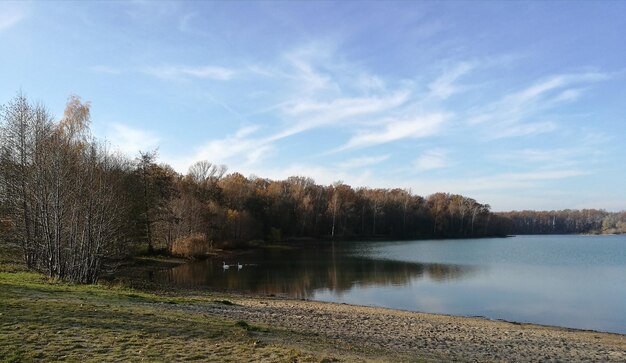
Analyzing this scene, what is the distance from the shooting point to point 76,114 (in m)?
36.1

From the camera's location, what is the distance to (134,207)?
152 feet

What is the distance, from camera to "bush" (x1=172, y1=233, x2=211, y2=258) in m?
52.3

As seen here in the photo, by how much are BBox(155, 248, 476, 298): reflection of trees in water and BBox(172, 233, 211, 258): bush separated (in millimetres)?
2142

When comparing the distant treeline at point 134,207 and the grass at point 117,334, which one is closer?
the grass at point 117,334

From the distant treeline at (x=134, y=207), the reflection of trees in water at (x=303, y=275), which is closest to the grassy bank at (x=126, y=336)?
the distant treeline at (x=134, y=207)

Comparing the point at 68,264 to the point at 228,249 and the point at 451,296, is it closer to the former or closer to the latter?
the point at 451,296

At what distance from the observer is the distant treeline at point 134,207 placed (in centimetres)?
2306

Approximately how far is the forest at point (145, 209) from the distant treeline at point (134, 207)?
0.31 ft

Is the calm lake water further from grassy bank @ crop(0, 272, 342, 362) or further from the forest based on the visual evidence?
grassy bank @ crop(0, 272, 342, 362)

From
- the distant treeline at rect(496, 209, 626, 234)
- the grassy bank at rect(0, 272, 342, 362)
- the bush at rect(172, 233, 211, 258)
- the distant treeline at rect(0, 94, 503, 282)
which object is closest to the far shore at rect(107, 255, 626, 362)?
the grassy bank at rect(0, 272, 342, 362)

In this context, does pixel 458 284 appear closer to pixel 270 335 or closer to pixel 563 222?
pixel 270 335

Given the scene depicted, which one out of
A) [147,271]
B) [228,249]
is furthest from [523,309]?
[228,249]

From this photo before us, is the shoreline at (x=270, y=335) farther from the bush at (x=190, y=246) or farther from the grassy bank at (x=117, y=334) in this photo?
the bush at (x=190, y=246)

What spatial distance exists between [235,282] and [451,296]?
16637 millimetres
